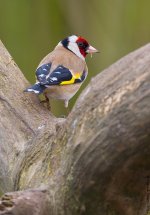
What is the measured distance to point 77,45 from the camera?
3418mm

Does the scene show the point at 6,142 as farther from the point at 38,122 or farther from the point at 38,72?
the point at 38,72

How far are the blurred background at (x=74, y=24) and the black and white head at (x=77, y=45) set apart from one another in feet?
0.93

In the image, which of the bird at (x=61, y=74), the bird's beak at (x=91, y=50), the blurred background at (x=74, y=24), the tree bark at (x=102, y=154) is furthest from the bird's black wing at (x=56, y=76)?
the tree bark at (x=102, y=154)

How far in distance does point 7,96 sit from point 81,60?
99 centimetres

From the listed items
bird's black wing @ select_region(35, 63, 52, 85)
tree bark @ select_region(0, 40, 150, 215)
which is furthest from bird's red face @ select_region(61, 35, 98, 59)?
tree bark @ select_region(0, 40, 150, 215)

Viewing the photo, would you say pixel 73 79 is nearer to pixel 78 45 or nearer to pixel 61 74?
pixel 61 74

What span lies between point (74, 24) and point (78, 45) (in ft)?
1.61

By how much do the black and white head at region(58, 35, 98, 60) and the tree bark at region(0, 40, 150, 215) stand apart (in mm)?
1565

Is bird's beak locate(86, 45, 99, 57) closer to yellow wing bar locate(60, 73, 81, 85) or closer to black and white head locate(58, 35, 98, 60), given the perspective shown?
black and white head locate(58, 35, 98, 60)

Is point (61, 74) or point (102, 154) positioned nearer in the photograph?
point (102, 154)

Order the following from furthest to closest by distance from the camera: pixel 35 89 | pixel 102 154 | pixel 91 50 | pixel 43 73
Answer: pixel 91 50 → pixel 43 73 → pixel 35 89 → pixel 102 154

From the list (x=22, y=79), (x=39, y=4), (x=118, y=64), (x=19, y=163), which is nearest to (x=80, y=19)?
(x=39, y=4)

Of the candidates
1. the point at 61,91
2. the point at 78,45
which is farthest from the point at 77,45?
the point at 61,91

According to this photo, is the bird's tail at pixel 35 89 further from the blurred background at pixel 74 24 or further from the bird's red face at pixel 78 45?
the bird's red face at pixel 78 45
